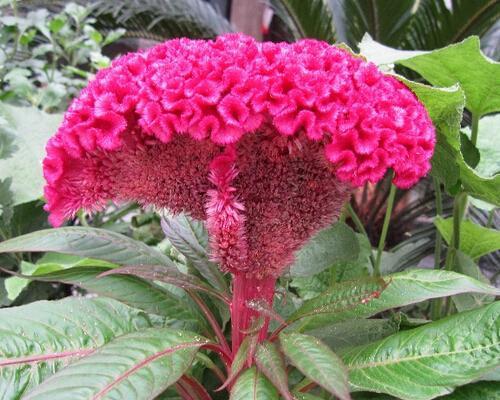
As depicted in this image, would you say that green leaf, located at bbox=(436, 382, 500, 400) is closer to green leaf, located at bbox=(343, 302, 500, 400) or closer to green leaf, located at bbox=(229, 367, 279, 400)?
green leaf, located at bbox=(343, 302, 500, 400)

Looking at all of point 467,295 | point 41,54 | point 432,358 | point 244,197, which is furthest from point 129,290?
point 41,54

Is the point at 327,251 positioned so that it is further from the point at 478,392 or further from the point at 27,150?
the point at 27,150

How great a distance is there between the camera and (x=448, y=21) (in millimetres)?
2135

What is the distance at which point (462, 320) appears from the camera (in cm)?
69

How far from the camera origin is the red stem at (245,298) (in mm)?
711

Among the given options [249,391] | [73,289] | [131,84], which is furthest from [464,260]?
[73,289]

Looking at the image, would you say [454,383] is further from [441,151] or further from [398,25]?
[398,25]

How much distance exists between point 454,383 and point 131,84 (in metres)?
0.47

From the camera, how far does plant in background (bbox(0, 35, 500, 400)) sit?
0.58 metres

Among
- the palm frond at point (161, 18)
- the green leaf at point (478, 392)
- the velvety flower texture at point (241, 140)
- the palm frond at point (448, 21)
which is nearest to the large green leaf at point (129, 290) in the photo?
the velvety flower texture at point (241, 140)

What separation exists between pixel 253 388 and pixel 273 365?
0.11ft

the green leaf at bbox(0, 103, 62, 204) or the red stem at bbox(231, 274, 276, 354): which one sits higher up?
the red stem at bbox(231, 274, 276, 354)

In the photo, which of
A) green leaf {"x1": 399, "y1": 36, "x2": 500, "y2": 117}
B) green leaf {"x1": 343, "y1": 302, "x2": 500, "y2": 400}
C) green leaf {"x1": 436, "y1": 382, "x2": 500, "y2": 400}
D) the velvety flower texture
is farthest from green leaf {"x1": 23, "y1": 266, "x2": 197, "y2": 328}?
green leaf {"x1": 399, "y1": 36, "x2": 500, "y2": 117}

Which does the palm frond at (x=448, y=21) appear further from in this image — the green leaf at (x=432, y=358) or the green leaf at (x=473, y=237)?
the green leaf at (x=432, y=358)
